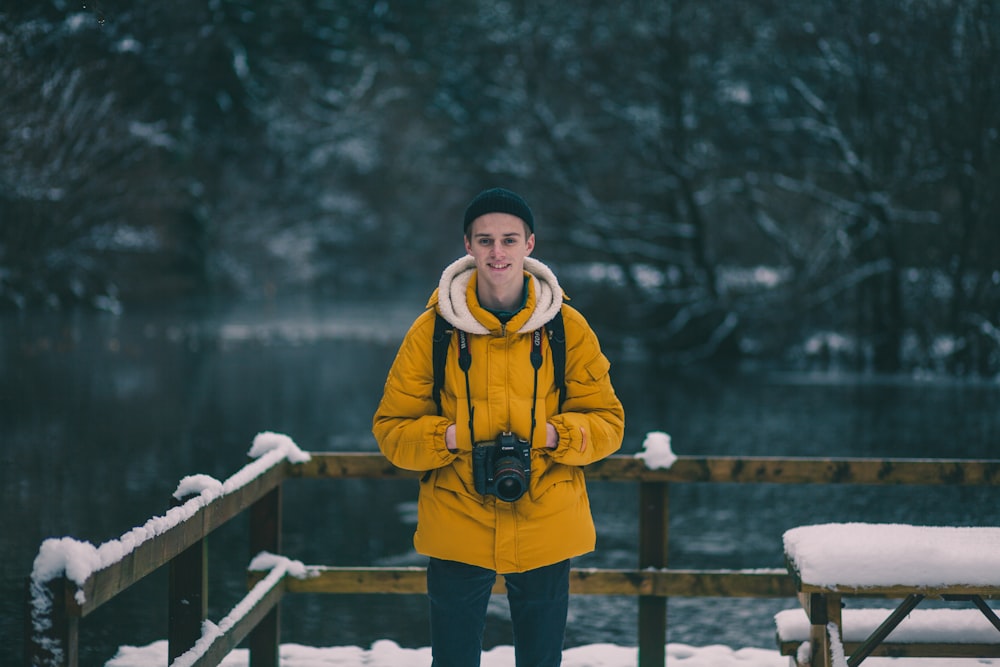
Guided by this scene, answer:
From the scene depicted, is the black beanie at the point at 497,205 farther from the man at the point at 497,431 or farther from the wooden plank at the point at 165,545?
the wooden plank at the point at 165,545

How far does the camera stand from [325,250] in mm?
59562

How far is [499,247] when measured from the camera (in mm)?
3469

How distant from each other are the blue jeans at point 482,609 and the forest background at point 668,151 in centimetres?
1375

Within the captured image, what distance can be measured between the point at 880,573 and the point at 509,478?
112 centimetres

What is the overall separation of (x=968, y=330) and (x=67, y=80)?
53.7 ft

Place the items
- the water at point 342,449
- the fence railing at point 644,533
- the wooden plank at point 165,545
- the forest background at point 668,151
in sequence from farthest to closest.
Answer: the forest background at point 668,151, the water at point 342,449, the fence railing at point 644,533, the wooden plank at point 165,545

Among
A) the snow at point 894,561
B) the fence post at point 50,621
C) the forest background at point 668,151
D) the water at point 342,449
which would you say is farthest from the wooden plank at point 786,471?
the forest background at point 668,151

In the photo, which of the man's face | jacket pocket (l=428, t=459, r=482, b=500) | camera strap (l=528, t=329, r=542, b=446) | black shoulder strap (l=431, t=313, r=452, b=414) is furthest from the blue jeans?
the man's face

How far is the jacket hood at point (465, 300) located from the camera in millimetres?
3414

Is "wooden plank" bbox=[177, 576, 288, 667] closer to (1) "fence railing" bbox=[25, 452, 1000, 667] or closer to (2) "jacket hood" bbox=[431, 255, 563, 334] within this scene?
(1) "fence railing" bbox=[25, 452, 1000, 667]

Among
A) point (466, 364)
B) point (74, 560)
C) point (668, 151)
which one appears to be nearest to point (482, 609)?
point (466, 364)

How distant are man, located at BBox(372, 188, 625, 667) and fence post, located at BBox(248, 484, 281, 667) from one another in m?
1.42

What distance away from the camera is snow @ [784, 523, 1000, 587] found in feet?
11.5

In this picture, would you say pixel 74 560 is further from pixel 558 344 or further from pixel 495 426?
pixel 558 344
